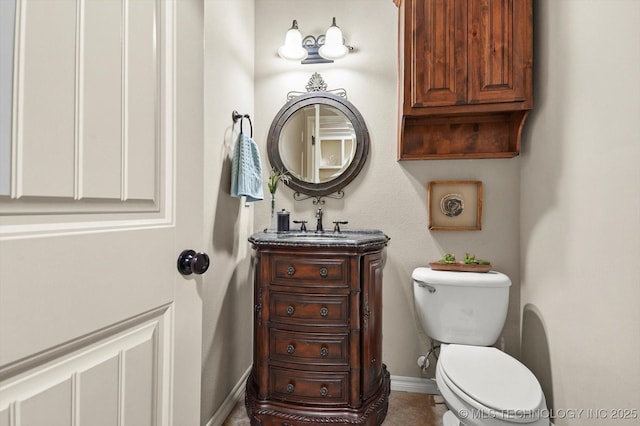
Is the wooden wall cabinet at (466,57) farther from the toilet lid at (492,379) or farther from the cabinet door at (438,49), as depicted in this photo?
the toilet lid at (492,379)

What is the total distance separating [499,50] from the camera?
1.70 m

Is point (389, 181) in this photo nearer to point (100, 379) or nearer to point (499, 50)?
point (499, 50)

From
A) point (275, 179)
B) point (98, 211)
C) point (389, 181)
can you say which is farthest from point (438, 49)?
point (98, 211)

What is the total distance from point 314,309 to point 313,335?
0.13 metres

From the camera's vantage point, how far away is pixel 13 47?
1.33 feet

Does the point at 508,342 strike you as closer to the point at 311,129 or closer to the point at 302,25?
the point at 311,129

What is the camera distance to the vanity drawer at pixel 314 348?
1607mm

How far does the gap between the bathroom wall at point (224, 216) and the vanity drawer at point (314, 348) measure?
1.22 feet

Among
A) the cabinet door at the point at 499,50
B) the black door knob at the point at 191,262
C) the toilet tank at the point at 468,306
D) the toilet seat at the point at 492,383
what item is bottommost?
the toilet seat at the point at 492,383

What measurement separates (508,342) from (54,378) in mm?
2208

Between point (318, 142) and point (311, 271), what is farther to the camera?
point (318, 142)

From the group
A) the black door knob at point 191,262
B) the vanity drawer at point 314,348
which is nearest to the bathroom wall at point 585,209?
the vanity drawer at point 314,348

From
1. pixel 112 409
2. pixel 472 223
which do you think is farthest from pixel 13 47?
pixel 472 223

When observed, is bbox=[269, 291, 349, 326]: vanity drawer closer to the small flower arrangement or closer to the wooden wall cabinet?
the small flower arrangement
